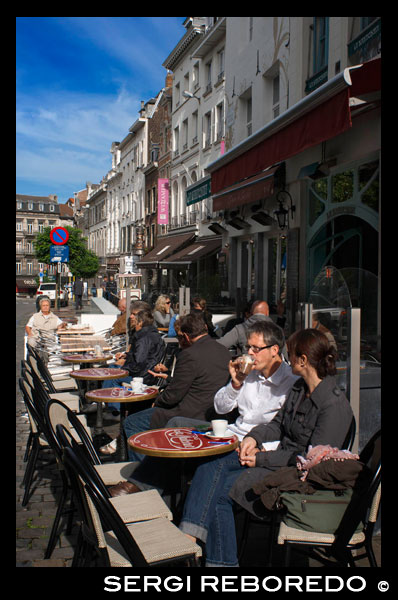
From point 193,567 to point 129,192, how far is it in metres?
50.3

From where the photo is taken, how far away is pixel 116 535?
8.58ft

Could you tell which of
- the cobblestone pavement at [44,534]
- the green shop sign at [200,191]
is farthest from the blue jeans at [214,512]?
the green shop sign at [200,191]

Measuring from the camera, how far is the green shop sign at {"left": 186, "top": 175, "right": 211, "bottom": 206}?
1191 cm

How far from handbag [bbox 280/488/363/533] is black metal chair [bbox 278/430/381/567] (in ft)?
0.08

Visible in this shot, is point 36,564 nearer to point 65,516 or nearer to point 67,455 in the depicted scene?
point 65,516

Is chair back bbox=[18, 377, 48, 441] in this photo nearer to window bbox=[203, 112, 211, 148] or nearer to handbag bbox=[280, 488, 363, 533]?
handbag bbox=[280, 488, 363, 533]

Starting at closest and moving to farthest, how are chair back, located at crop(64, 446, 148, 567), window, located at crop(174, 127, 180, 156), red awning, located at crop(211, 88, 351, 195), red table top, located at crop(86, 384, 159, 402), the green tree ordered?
chair back, located at crop(64, 446, 148, 567), red table top, located at crop(86, 384, 159, 402), red awning, located at crop(211, 88, 351, 195), window, located at crop(174, 127, 180, 156), the green tree

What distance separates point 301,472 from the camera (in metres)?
3.13

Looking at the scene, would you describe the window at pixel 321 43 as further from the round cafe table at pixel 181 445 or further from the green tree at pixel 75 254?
the green tree at pixel 75 254

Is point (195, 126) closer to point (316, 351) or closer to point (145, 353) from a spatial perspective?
point (145, 353)

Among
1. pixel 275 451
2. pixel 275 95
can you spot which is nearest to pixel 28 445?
pixel 275 451

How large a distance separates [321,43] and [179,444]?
391 inches

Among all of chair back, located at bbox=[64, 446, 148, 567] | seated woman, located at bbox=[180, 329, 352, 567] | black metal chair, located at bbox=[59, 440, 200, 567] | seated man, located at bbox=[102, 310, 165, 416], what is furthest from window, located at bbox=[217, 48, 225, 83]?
chair back, located at bbox=[64, 446, 148, 567]
